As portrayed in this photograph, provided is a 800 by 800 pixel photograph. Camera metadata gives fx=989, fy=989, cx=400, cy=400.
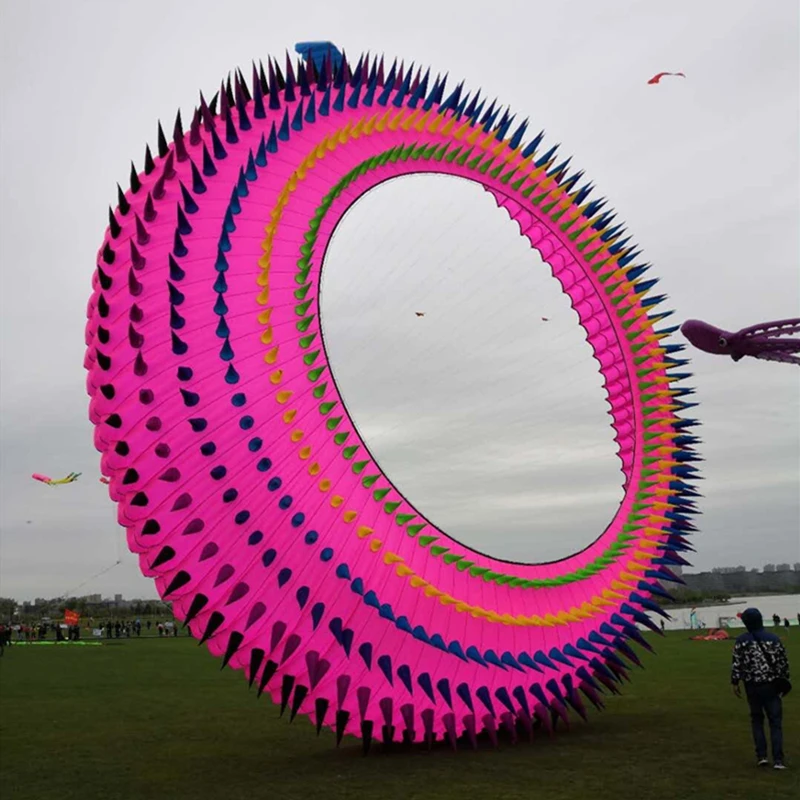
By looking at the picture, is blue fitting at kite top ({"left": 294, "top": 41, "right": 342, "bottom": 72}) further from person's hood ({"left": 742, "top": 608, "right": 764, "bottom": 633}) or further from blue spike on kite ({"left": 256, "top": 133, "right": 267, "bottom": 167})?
person's hood ({"left": 742, "top": 608, "right": 764, "bottom": 633})

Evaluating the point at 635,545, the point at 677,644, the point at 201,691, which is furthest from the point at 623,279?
the point at 677,644

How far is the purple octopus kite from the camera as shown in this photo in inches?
493

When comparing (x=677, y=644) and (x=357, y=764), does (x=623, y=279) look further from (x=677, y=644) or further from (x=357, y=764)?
(x=677, y=644)

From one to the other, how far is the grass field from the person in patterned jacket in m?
0.32

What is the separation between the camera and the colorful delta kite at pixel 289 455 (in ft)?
32.2

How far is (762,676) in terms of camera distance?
10.3 meters

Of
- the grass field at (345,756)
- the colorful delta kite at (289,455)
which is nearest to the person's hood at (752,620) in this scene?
the grass field at (345,756)

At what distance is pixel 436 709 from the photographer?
1133 cm

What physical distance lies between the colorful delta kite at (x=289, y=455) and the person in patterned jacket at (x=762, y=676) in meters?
2.50

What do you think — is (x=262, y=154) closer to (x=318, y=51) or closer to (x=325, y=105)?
(x=325, y=105)

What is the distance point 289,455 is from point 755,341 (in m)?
6.37

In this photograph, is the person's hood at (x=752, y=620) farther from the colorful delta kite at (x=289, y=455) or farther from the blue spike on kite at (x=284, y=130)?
the blue spike on kite at (x=284, y=130)

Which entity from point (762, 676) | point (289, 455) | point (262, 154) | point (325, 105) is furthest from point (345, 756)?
point (325, 105)

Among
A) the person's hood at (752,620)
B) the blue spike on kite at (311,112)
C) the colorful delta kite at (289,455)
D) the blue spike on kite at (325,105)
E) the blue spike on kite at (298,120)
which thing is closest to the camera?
the colorful delta kite at (289,455)
